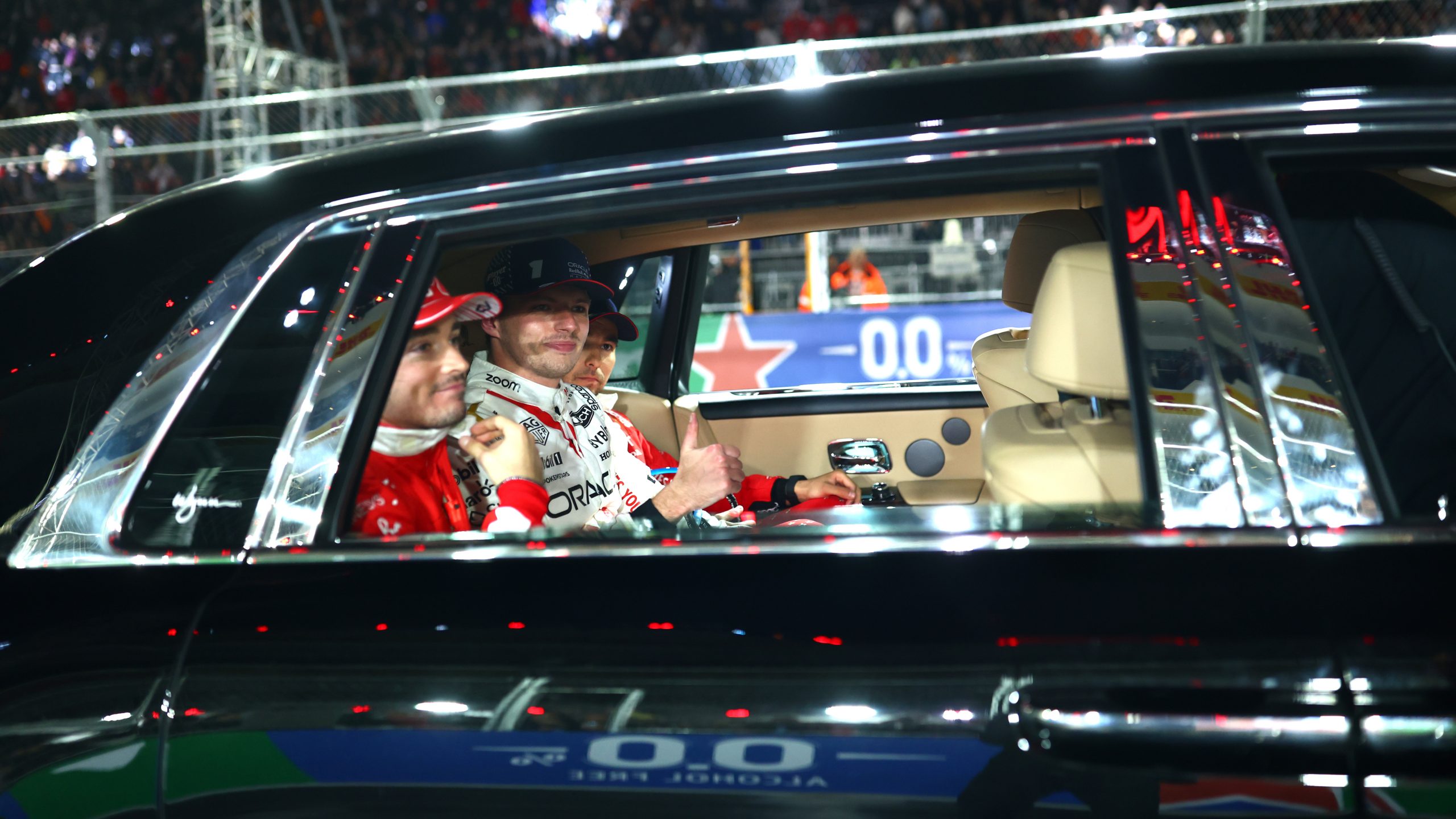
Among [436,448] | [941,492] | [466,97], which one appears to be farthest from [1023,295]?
[466,97]

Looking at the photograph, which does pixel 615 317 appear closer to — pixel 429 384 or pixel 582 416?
pixel 582 416

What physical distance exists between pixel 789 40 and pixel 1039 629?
39.2ft

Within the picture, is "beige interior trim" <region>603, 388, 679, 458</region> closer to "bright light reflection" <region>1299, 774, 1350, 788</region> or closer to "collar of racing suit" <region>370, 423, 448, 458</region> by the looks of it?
"collar of racing suit" <region>370, 423, 448, 458</region>

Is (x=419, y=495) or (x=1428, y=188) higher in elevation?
(x=1428, y=188)

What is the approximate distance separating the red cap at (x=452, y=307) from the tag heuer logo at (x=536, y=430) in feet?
1.81

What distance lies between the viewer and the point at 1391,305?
1.53 m

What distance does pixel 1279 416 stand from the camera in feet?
3.71

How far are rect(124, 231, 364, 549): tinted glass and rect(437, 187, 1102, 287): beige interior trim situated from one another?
0.19 metres

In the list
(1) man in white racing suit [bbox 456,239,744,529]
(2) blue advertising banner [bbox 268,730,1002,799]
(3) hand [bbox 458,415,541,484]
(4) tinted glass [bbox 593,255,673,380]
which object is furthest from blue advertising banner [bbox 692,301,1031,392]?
(2) blue advertising banner [bbox 268,730,1002,799]

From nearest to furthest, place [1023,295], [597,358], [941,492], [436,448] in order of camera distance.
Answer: [436,448]
[1023,295]
[941,492]
[597,358]

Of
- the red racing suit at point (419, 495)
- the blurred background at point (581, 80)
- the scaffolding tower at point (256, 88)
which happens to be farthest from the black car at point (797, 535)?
the scaffolding tower at point (256, 88)

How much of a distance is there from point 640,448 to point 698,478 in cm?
91

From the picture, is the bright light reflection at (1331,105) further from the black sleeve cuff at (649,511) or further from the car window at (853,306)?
the car window at (853,306)

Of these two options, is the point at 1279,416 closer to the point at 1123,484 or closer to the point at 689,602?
the point at 1123,484
